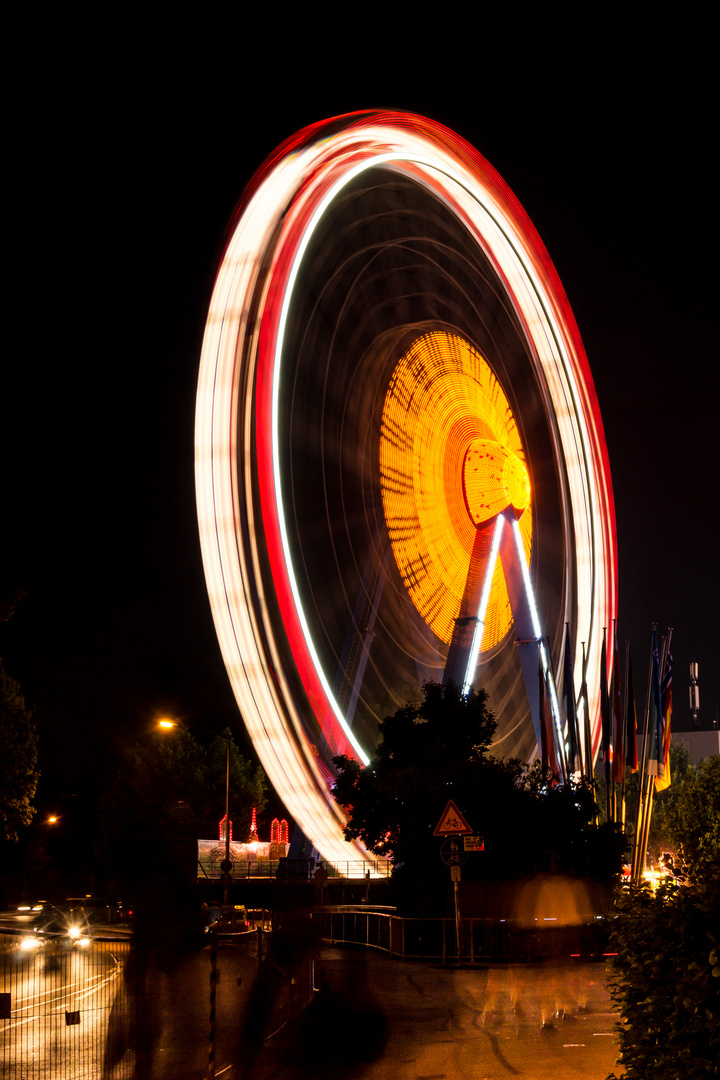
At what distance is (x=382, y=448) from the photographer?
23.7m

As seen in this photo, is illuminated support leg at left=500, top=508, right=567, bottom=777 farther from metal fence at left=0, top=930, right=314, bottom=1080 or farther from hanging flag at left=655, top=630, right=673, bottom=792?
metal fence at left=0, top=930, right=314, bottom=1080

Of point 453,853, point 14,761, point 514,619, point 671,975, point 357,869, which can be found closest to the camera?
point 671,975

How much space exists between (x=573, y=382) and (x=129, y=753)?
37714 mm

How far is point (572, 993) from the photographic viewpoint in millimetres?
11836

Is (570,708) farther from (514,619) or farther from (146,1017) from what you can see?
(146,1017)

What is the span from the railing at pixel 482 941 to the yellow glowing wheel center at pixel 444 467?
8.49 meters

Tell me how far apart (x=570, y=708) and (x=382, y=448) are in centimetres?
709

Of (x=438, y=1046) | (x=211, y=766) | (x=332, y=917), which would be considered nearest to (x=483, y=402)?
(x=332, y=917)

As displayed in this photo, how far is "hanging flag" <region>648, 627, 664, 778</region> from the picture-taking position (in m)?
24.8

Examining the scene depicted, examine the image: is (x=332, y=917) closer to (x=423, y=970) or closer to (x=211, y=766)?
(x=423, y=970)

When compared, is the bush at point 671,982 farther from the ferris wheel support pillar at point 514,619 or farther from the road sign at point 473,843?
the ferris wheel support pillar at point 514,619

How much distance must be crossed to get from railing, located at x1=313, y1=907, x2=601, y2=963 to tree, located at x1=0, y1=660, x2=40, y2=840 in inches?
611

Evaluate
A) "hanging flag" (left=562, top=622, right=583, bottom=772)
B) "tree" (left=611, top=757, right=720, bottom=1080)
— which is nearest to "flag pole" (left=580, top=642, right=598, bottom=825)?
"hanging flag" (left=562, top=622, right=583, bottom=772)

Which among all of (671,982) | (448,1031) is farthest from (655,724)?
(671,982)
